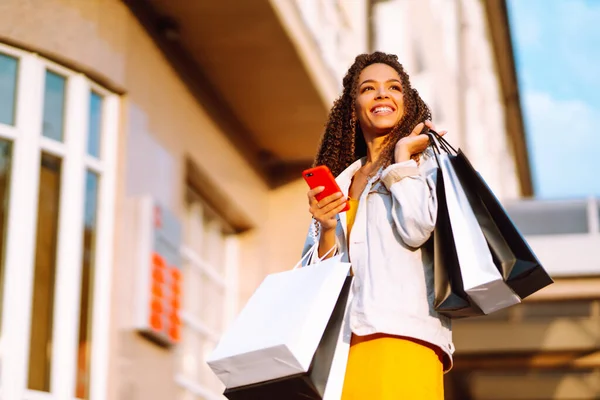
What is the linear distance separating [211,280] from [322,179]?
9.18 meters

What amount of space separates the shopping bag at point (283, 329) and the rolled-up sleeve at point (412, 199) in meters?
0.26

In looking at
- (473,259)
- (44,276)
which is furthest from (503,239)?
(44,276)

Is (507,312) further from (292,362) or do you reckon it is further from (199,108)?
(292,362)

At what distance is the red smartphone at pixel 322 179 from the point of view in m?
4.02

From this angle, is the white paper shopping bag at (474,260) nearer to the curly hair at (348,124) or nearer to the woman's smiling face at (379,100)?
the woman's smiling face at (379,100)

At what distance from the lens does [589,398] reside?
15891mm

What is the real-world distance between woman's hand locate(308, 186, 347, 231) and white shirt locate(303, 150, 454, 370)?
0.10 m

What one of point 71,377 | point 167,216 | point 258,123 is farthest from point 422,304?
point 258,123

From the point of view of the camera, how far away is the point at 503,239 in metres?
3.84

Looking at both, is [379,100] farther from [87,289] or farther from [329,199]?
[87,289]

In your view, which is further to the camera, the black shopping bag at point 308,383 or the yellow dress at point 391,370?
the yellow dress at point 391,370

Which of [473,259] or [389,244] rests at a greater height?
[389,244]

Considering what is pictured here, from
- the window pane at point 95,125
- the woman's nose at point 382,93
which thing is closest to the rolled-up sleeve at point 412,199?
the woman's nose at point 382,93

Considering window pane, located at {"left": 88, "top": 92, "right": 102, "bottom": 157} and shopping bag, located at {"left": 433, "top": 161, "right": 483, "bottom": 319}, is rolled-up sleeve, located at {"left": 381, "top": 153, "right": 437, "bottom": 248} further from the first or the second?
window pane, located at {"left": 88, "top": 92, "right": 102, "bottom": 157}
